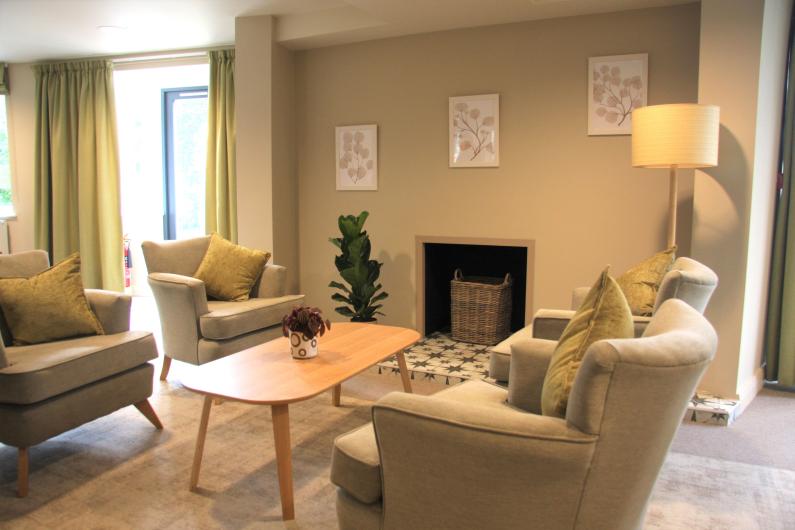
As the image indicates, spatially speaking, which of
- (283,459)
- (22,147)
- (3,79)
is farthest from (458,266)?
(3,79)

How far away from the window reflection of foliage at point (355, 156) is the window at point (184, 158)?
2.20 m

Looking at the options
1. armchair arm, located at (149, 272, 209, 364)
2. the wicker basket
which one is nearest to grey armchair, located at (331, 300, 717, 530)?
armchair arm, located at (149, 272, 209, 364)

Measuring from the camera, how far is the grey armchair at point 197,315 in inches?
→ 140

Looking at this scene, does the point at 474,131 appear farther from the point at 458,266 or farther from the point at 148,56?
the point at 148,56

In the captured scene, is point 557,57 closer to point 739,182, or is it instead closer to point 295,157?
point 739,182

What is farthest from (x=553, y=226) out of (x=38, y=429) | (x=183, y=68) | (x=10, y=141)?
(x=10, y=141)

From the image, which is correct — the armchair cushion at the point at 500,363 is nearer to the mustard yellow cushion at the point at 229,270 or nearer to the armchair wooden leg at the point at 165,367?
the mustard yellow cushion at the point at 229,270

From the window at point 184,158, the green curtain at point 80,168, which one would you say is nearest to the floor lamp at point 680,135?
the window at point 184,158

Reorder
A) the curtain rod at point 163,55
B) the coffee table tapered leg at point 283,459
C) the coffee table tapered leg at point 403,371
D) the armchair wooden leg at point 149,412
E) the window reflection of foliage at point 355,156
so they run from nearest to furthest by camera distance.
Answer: the coffee table tapered leg at point 283,459
the armchair wooden leg at point 149,412
the coffee table tapered leg at point 403,371
the window reflection of foliage at point 355,156
the curtain rod at point 163,55

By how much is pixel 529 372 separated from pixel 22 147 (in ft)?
21.4

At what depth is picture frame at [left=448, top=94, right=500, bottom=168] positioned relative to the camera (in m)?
4.33

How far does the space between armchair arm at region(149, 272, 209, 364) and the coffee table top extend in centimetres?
78

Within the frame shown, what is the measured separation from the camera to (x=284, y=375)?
2504 millimetres

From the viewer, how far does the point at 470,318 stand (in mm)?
4512
